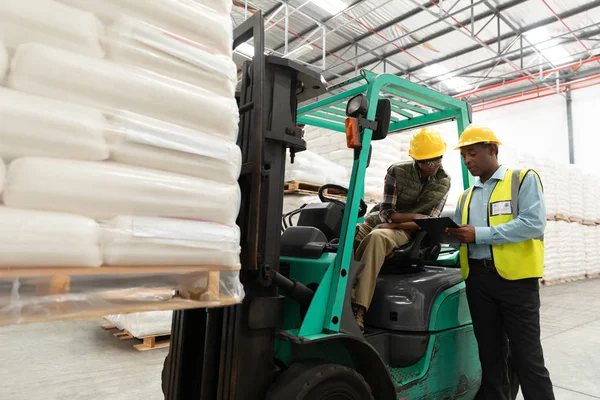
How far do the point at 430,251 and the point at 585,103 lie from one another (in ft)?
41.2

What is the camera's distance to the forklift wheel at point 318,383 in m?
1.92

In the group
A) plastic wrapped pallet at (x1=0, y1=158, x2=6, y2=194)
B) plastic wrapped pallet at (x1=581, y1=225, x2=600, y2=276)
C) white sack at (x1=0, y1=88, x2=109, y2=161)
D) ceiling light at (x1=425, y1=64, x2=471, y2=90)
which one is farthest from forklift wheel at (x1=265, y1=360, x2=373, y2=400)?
plastic wrapped pallet at (x1=581, y1=225, x2=600, y2=276)

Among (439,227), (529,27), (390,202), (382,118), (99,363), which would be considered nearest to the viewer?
(382,118)

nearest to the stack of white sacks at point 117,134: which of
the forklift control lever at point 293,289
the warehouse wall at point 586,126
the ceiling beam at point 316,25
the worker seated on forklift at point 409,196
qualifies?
the forklift control lever at point 293,289

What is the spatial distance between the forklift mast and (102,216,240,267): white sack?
0.41m

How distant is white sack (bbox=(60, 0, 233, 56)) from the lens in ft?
4.55

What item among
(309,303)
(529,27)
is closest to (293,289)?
(309,303)

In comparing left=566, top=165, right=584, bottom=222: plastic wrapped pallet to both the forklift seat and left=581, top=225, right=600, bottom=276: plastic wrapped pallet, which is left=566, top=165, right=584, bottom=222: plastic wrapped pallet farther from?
the forklift seat

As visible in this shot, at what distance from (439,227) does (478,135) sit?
667 mm

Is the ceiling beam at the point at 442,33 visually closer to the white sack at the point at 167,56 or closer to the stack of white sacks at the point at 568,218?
the stack of white sacks at the point at 568,218

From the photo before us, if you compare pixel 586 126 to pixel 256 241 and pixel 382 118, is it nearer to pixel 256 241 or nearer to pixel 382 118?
pixel 382 118

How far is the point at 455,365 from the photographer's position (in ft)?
9.50

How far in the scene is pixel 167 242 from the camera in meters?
1.44

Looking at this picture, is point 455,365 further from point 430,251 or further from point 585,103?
point 585,103
